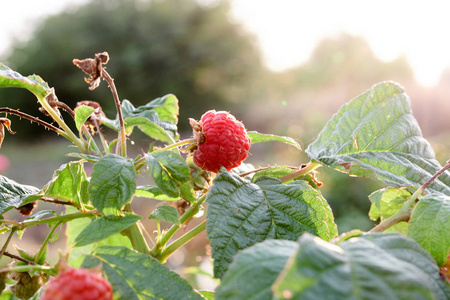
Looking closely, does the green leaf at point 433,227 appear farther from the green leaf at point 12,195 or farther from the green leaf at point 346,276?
the green leaf at point 12,195

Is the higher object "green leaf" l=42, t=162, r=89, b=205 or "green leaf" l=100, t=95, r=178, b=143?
"green leaf" l=100, t=95, r=178, b=143

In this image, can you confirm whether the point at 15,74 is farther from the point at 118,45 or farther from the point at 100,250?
the point at 118,45

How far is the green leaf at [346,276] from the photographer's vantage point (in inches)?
9.0

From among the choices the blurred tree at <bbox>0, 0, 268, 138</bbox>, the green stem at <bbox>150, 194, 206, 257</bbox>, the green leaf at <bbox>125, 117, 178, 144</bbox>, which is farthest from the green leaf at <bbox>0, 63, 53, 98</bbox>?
the blurred tree at <bbox>0, 0, 268, 138</bbox>

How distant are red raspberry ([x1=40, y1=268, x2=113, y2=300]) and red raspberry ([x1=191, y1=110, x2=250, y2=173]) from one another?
0.22 m

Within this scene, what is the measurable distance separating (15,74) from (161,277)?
0.99 ft

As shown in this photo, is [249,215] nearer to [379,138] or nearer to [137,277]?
[137,277]

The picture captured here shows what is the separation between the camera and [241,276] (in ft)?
0.88

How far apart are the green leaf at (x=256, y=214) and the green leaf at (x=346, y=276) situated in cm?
14

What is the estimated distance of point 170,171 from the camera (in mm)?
454

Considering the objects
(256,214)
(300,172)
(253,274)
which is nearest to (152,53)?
(300,172)

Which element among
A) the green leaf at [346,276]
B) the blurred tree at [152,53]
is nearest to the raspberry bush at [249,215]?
the green leaf at [346,276]

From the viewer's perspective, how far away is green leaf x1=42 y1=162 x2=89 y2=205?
502 mm

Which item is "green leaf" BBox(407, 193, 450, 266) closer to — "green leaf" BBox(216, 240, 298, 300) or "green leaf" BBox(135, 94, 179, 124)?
"green leaf" BBox(216, 240, 298, 300)
